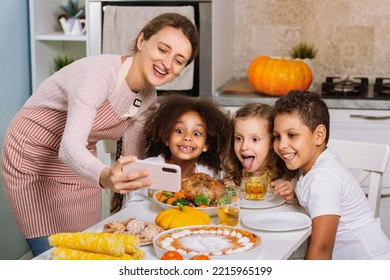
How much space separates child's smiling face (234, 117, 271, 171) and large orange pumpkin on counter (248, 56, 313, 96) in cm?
90

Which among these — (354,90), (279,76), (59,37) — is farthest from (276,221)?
(59,37)

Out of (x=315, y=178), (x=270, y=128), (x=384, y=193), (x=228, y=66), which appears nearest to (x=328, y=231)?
(x=315, y=178)

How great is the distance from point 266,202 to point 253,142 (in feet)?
0.85

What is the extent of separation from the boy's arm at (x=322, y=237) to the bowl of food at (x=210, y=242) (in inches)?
11.6

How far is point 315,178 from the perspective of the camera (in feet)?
6.75

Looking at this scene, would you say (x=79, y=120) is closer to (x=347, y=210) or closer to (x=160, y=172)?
(x=160, y=172)

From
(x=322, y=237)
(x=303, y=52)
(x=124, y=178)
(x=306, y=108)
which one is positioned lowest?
(x=322, y=237)

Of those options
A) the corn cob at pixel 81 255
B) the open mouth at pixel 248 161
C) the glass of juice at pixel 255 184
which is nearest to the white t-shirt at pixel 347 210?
the glass of juice at pixel 255 184

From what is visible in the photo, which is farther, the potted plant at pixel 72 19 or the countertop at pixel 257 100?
the potted plant at pixel 72 19

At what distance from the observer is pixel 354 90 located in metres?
3.28

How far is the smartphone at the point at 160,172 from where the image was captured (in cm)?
161

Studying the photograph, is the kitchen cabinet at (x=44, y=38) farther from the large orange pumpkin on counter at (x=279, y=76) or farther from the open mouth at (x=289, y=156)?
the open mouth at (x=289, y=156)

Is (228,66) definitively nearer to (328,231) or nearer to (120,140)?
(120,140)

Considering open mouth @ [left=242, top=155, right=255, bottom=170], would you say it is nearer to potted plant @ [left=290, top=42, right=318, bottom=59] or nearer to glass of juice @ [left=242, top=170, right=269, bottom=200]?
glass of juice @ [left=242, top=170, right=269, bottom=200]
